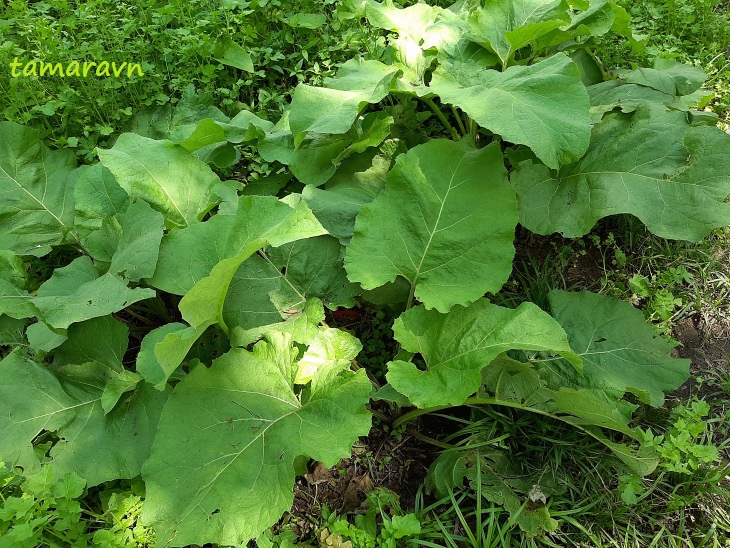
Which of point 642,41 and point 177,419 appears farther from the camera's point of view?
point 642,41

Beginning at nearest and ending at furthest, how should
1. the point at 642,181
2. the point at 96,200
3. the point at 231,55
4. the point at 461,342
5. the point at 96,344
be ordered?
the point at 461,342 → the point at 96,344 → the point at 642,181 → the point at 96,200 → the point at 231,55

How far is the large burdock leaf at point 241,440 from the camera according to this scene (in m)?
1.82

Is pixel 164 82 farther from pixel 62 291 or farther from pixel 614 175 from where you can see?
pixel 614 175

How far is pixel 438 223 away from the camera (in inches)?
90.7

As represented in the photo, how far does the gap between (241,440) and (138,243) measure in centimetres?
85

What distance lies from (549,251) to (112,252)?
2021 millimetres

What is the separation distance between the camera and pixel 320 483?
7.48 ft

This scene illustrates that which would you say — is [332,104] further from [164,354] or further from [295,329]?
[164,354]

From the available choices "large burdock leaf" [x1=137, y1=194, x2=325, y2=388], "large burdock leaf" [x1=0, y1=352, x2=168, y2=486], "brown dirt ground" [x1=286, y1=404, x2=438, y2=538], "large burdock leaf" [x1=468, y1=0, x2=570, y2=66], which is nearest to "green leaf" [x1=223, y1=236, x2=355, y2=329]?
"large burdock leaf" [x1=137, y1=194, x2=325, y2=388]

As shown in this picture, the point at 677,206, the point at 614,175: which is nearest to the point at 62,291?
the point at 614,175

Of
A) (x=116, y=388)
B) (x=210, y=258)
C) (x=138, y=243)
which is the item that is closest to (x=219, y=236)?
(x=210, y=258)

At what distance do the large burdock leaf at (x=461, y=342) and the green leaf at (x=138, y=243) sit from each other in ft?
3.15

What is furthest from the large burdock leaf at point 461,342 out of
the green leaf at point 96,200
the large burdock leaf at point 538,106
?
the green leaf at point 96,200

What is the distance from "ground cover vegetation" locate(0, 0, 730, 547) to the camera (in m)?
1.97
